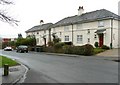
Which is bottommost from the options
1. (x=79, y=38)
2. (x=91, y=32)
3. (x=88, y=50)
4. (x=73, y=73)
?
(x=73, y=73)

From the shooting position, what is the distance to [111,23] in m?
42.1

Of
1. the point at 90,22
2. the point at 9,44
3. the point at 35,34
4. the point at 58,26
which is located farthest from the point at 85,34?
the point at 9,44

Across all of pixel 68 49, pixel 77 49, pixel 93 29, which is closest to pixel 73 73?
pixel 77 49

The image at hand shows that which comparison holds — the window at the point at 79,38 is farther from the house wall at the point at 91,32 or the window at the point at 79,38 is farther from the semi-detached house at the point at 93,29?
the house wall at the point at 91,32

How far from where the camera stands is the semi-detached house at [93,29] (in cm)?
4247

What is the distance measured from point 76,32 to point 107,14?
9831 mm

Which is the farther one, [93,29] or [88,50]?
[93,29]

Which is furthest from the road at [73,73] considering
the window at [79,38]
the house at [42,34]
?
the house at [42,34]

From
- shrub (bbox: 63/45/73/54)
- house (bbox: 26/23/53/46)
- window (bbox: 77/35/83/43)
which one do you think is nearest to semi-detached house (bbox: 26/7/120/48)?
window (bbox: 77/35/83/43)

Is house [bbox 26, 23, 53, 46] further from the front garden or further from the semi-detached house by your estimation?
the front garden

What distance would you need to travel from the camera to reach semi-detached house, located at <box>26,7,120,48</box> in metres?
42.5

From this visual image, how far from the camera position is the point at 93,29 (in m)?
46.2

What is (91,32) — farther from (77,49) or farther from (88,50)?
(88,50)

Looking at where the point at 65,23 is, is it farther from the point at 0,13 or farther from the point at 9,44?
the point at 0,13
